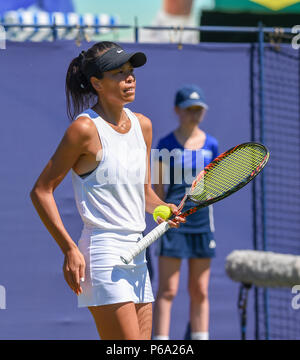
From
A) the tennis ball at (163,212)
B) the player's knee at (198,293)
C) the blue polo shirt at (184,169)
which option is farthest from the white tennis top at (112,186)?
the player's knee at (198,293)

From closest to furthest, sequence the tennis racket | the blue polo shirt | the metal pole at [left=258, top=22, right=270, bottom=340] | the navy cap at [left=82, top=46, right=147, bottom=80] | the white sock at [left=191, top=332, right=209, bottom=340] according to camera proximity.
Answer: the navy cap at [left=82, top=46, right=147, bottom=80] < the tennis racket < the blue polo shirt < the white sock at [left=191, top=332, right=209, bottom=340] < the metal pole at [left=258, top=22, right=270, bottom=340]

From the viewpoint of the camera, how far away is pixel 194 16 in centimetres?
994

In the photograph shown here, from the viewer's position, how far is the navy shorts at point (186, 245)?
5520mm

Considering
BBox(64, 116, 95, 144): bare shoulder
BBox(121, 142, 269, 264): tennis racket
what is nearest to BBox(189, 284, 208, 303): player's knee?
BBox(121, 142, 269, 264): tennis racket

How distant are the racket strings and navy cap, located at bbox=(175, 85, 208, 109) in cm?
153

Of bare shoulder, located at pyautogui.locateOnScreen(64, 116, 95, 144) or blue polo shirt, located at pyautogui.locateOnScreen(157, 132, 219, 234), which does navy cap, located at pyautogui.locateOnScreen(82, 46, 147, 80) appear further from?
blue polo shirt, located at pyautogui.locateOnScreen(157, 132, 219, 234)

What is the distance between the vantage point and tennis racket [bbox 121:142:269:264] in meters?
3.81

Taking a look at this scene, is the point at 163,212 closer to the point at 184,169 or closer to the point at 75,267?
the point at 75,267

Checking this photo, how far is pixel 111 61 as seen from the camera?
3.48 m

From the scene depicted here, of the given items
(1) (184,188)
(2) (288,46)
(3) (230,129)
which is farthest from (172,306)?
Result: (2) (288,46)

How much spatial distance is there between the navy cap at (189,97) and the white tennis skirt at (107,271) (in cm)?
229

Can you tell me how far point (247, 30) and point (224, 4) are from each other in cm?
196
